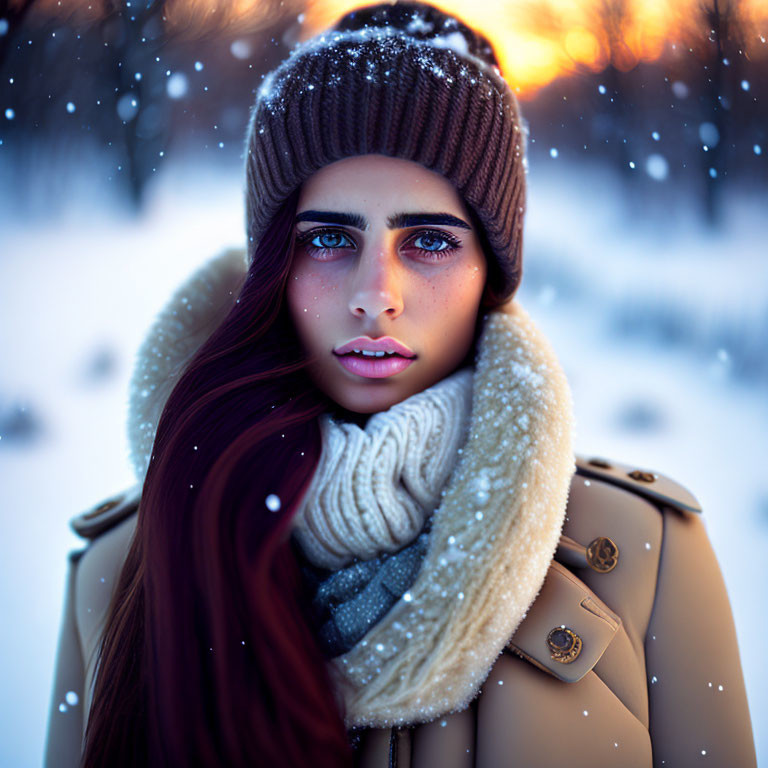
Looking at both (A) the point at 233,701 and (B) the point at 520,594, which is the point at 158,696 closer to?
(A) the point at 233,701

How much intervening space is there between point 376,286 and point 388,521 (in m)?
0.28

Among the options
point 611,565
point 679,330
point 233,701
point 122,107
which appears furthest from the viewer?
point 679,330

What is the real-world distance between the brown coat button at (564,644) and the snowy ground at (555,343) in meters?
0.32

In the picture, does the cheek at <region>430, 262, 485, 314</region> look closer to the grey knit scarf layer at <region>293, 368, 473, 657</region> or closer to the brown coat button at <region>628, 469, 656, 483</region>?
the grey knit scarf layer at <region>293, 368, 473, 657</region>

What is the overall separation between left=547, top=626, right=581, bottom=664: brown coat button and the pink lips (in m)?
0.38

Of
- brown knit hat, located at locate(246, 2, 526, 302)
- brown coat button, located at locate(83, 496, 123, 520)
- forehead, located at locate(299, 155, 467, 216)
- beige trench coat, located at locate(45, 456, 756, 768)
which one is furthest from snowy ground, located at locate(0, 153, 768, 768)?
forehead, located at locate(299, 155, 467, 216)

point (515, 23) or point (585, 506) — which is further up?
point (515, 23)

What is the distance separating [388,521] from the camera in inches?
26.0

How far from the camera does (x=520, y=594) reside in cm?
63

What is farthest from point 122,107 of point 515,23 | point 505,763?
point 505,763

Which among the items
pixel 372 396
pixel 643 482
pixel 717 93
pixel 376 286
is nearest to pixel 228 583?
pixel 372 396

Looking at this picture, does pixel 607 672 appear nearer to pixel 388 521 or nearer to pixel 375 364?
pixel 388 521

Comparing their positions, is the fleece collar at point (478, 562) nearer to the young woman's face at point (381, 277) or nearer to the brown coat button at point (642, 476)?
the young woman's face at point (381, 277)

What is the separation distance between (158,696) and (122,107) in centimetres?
83
